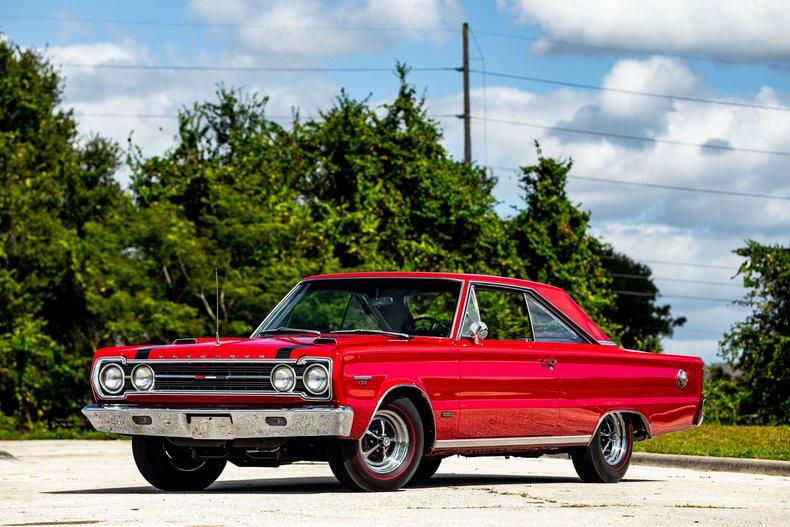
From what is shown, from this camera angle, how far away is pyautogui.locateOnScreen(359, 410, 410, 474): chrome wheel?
37.1 feet

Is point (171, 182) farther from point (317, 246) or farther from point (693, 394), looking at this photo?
point (693, 394)

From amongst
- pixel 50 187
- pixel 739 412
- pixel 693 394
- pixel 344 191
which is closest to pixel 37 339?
pixel 50 187

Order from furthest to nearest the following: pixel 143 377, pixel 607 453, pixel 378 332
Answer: pixel 607 453
pixel 378 332
pixel 143 377

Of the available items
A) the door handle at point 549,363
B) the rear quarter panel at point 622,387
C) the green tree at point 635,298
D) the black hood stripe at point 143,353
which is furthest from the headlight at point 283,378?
the green tree at point 635,298

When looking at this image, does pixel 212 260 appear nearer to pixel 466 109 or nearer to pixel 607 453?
pixel 466 109

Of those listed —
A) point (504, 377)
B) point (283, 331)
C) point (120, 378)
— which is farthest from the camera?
point (283, 331)

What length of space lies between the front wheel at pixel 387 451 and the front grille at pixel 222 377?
0.66 metres

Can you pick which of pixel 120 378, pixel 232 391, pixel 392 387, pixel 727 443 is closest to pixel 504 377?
pixel 392 387

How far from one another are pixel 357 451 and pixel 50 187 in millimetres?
36794

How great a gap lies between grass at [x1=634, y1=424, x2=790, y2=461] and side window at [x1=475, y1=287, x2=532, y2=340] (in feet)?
15.9

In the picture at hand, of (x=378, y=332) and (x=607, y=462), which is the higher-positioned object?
(x=378, y=332)

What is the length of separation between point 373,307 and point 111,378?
2.23 m

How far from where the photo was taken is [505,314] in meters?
12.9

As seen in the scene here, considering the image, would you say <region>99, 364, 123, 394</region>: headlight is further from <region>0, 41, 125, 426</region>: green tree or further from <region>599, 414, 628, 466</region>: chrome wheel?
<region>0, 41, 125, 426</region>: green tree
